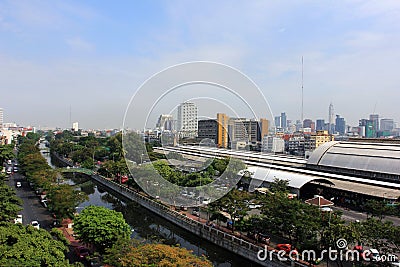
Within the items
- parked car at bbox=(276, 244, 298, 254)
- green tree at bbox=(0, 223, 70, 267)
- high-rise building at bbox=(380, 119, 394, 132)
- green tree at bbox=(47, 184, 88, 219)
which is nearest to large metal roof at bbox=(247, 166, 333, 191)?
parked car at bbox=(276, 244, 298, 254)

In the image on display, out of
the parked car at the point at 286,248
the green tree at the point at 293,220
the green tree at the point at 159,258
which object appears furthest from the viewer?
the parked car at the point at 286,248

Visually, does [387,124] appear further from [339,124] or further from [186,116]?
[186,116]

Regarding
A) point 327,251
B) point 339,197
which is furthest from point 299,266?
point 339,197

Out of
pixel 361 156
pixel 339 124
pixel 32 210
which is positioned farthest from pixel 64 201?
pixel 339 124

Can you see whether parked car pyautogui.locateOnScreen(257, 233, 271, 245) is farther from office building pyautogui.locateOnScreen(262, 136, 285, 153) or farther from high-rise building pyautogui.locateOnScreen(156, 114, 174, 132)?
high-rise building pyautogui.locateOnScreen(156, 114, 174, 132)

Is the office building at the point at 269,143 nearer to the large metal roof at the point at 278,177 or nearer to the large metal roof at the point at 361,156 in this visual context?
the large metal roof at the point at 278,177

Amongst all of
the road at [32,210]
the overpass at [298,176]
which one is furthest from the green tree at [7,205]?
the overpass at [298,176]
